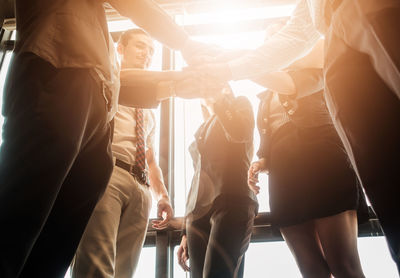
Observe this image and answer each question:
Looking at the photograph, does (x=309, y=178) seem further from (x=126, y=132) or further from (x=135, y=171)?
(x=126, y=132)

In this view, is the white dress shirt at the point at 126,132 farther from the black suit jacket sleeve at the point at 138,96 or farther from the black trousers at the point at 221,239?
the black trousers at the point at 221,239

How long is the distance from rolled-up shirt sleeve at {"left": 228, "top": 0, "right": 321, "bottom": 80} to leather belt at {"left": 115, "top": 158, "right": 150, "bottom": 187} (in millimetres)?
584

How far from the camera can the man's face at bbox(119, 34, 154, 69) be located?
157cm

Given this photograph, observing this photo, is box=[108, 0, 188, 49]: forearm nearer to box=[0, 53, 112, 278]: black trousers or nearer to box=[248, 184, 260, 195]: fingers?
box=[0, 53, 112, 278]: black trousers

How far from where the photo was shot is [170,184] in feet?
7.34

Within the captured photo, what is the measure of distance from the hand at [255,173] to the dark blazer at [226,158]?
0.05 meters

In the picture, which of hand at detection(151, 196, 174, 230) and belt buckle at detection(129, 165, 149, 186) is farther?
hand at detection(151, 196, 174, 230)

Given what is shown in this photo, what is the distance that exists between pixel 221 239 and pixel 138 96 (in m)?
0.63

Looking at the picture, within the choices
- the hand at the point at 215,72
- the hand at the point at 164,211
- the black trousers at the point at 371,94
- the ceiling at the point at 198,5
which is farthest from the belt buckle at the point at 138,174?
the ceiling at the point at 198,5

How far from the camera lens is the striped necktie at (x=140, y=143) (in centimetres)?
132

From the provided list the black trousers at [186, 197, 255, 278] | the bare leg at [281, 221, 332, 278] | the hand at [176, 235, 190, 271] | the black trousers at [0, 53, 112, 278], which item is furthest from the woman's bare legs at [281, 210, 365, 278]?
the black trousers at [0, 53, 112, 278]

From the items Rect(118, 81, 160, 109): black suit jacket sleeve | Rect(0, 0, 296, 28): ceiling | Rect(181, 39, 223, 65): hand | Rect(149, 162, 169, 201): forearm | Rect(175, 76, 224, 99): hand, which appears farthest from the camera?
Rect(0, 0, 296, 28): ceiling

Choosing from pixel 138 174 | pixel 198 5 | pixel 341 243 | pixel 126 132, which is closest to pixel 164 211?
pixel 138 174

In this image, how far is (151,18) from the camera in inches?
34.9
